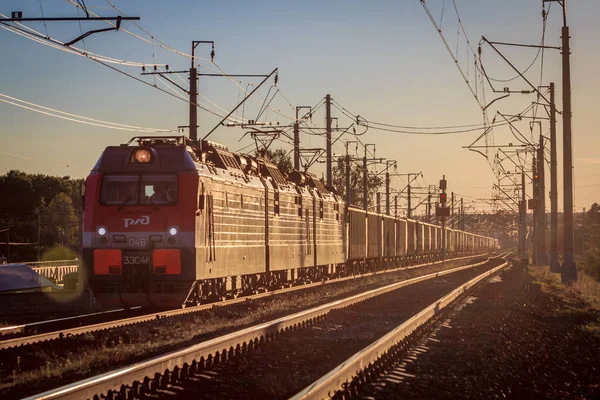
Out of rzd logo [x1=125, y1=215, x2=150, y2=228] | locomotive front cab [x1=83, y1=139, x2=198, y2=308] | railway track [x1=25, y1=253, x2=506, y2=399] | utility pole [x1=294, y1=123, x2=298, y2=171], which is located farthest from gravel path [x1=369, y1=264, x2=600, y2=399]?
utility pole [x1=294, y1=123, x2=298, y2=171]

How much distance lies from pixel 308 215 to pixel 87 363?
19460mm

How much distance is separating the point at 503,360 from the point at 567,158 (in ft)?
61.7

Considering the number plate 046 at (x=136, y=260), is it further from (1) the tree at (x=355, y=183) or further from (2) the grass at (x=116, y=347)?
(1) the tree at (x=355, y=183)

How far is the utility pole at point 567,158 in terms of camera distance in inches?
1126

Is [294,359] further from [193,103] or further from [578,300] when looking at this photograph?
[193,103]

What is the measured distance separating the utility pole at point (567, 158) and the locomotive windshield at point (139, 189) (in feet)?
50.9

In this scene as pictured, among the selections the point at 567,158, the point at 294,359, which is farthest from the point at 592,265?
the point at 294,359

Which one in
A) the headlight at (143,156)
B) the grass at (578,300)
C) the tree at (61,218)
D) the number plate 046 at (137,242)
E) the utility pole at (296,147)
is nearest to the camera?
the grass at (578,300)

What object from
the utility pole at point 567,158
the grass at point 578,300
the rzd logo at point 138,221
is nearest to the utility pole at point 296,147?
the grass at point 578,300

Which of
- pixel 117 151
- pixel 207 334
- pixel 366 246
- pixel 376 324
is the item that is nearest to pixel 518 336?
pixel 376 324

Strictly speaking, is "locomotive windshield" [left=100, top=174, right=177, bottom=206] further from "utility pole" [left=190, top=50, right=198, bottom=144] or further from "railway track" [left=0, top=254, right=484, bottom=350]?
"utility pole" [left=190, top=50, right=198, bottom=144]

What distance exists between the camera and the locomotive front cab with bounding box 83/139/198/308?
17.9m

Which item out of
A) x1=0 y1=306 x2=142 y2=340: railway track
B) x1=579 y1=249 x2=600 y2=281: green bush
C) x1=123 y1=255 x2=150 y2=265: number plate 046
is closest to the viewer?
x1=0 y1=306 x2=142 y2=340: railway track

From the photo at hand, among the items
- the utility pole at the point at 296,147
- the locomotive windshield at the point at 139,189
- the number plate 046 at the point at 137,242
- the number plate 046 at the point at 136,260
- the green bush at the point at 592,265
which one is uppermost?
the utility pole at the point at 296,147
